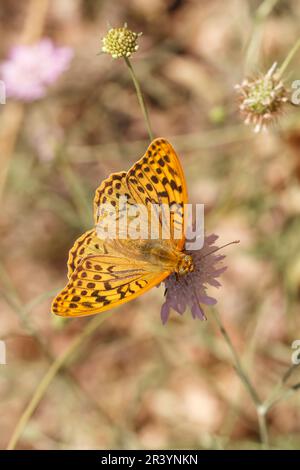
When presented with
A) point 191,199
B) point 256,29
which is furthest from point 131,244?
point 191,199

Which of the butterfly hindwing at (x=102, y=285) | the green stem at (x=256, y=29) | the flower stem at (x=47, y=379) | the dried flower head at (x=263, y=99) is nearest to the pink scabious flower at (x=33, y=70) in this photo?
the green stem at (x=256, y=29)

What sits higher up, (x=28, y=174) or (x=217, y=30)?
(x=217, y=30)

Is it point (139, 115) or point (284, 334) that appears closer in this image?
point (284, 334)

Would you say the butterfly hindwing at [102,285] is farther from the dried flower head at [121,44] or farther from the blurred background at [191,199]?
the blurred background at [191,199]

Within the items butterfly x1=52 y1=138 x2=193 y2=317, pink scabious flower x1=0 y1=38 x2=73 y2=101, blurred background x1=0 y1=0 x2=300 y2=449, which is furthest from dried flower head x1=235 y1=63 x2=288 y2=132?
pink scabious flower x1=0 y1=38 x2=73 y2=101

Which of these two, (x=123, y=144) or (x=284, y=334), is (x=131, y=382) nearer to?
(x=284, y=334)

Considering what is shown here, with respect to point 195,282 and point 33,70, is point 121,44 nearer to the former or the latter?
point 195,282

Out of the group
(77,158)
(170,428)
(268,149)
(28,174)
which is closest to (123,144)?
(77,158)
